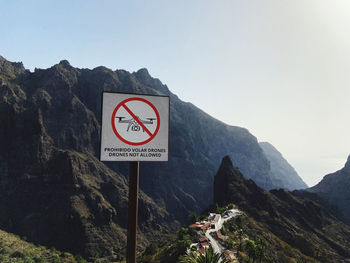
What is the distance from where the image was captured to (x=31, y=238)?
15662cm

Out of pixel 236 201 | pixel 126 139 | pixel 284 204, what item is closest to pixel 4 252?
pixel 236 201

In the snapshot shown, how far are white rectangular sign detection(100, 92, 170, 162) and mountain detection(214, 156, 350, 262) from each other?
11549 centimetres

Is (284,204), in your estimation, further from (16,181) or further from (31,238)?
(16,181)

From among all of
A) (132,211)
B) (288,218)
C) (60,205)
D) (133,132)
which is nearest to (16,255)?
(60,205)

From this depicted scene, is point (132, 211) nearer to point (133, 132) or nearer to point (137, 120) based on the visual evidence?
point (133, 132)

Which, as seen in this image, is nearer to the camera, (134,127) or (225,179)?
(134,127)

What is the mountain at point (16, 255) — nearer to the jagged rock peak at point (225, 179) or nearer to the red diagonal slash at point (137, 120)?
the jagged rock peak at point (225, 179)

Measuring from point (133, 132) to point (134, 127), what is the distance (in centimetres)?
16

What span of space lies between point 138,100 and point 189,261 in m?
17.6

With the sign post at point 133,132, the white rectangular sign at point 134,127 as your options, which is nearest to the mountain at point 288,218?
the sign post at point 133,132

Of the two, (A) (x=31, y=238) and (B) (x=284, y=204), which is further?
(B) (x=284, y=204)

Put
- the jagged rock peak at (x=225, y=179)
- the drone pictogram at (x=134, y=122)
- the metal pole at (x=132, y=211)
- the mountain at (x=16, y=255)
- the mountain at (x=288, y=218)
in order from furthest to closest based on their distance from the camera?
the jagged rock peak at (x=225, y=179), the mountain at (x=288, y=218), the mountain at (x=16, y=255), the metal pole at (x=132, y=211), the drone pictogram at (x=134, y=122)

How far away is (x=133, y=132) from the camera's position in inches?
285

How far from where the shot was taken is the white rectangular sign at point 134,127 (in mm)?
7016
